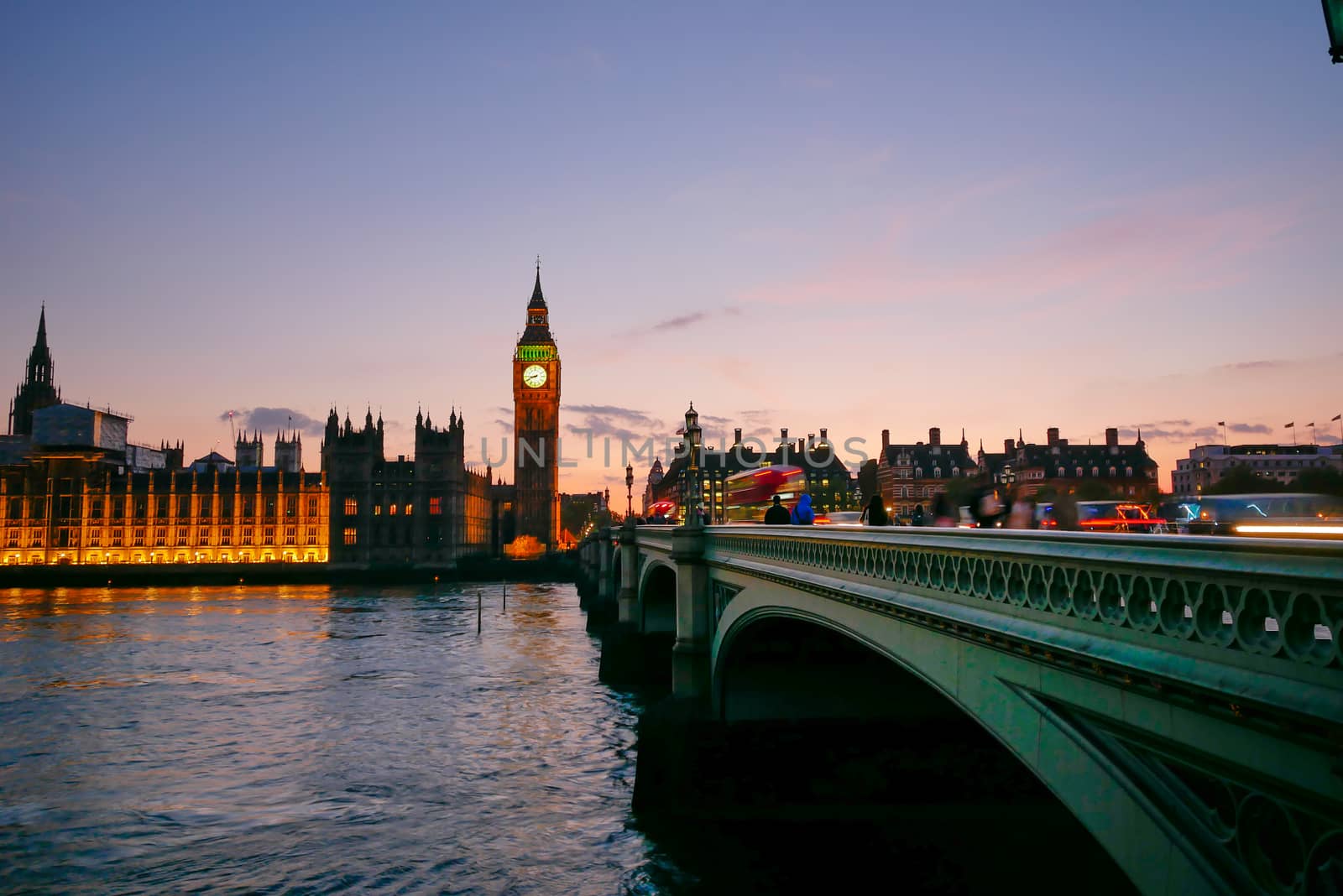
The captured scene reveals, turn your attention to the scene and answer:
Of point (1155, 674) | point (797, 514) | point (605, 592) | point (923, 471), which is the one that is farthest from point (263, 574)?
point (1155, 674)

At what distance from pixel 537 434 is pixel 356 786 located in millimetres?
154036

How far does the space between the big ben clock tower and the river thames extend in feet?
386

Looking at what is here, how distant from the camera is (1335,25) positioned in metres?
5.79

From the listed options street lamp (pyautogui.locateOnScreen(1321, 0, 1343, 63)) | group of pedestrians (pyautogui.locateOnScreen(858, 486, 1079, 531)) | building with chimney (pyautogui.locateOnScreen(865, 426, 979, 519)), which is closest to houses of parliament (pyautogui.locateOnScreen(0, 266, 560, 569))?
building with chimney (pyautogui.locateOnScreen(865, 426, 979, 519))

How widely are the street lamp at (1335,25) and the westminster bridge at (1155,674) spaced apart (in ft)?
9.56

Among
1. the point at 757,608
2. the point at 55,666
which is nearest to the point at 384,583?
the point at 55,666

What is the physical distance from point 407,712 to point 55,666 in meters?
23.7

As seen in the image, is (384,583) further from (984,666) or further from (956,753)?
(984,666)

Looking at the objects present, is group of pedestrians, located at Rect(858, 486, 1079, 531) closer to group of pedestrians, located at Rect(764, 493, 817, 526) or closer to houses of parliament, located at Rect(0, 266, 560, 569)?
group of pedestrians, located at Rect(764, 493, 817, 526)

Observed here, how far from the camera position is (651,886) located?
61.4 feet

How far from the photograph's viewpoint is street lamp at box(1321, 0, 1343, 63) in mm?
5762

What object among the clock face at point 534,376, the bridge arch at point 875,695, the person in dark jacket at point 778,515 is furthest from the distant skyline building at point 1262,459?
the person in dark jacket at point 778,515

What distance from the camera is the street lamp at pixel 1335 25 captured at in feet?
18.9

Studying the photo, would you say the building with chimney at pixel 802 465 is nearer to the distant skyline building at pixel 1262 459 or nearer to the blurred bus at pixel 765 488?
the distant skyline building at pixel 1262 459
